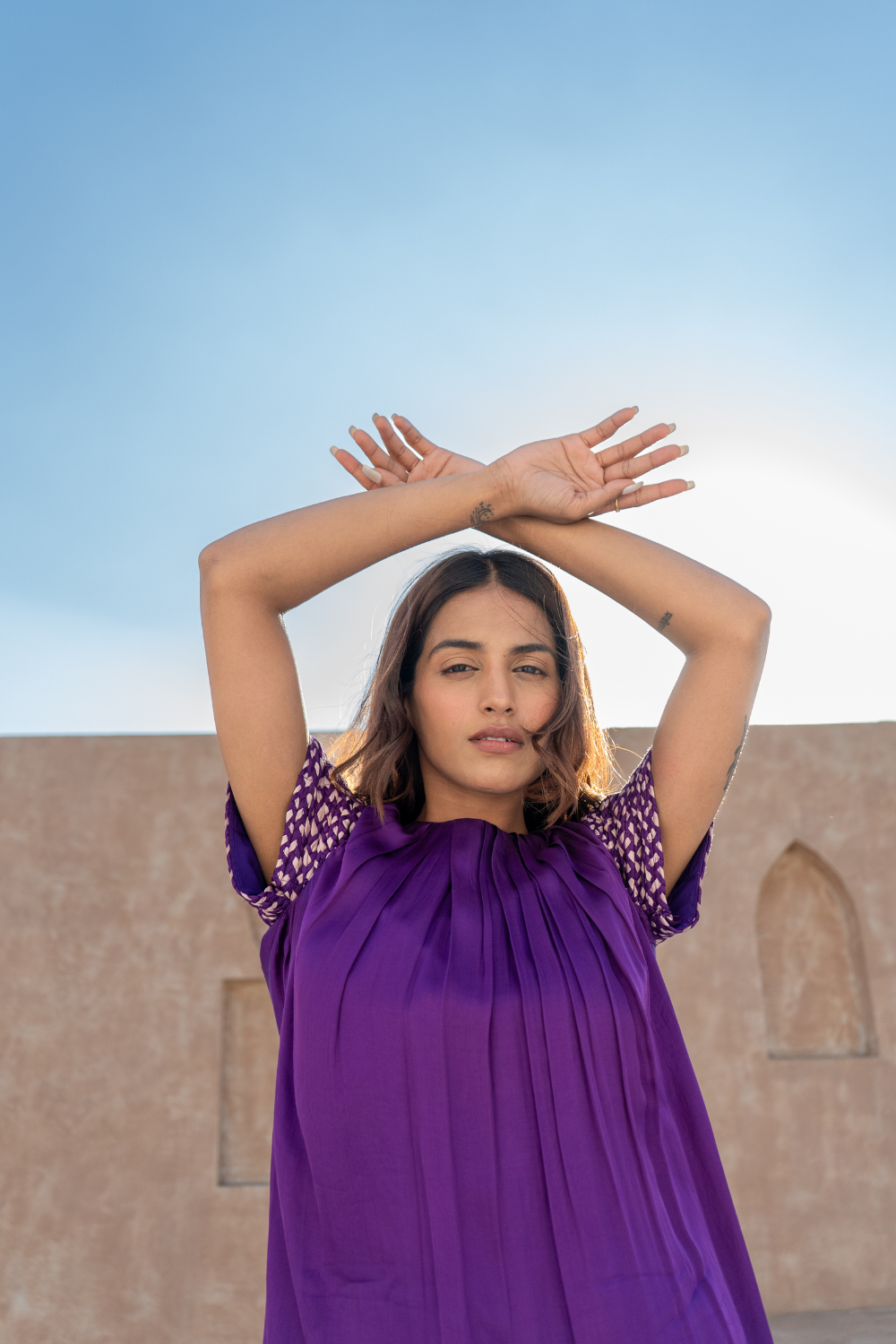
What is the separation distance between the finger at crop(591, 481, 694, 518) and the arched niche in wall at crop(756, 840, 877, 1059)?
6.54 m

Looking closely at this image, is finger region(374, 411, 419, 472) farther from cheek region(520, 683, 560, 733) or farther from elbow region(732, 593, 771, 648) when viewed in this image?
elbow region(732, 593, 771, 648)

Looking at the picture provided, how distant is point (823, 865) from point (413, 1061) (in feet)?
23.0

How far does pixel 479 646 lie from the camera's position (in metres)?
1.78

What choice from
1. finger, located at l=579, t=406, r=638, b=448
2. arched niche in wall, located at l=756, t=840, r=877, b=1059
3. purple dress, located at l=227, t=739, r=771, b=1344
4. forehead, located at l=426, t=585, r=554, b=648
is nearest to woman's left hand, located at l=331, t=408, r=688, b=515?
finger, located at l=579, t=406, r=638, b=448

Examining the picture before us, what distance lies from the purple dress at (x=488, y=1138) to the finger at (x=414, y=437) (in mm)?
763

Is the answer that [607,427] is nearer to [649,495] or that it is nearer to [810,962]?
[649,495]

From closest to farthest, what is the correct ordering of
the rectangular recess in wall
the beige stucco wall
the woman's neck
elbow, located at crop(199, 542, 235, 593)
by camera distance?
elbow, located at crop(199, 542, 235, 593) < the woman's neck < the beige stucco wall < the rectangular recess in wall

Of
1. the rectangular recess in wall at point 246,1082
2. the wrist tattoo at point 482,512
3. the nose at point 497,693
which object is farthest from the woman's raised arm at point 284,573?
the rectangular recess in wall at point 246,1082

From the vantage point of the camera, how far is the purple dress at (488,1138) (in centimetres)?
133

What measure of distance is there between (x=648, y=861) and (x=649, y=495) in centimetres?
59

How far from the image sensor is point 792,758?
25.6 ft

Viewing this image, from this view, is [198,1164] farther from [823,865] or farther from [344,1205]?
[344,1205]

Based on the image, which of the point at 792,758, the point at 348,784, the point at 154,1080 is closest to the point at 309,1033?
the point at 348,784

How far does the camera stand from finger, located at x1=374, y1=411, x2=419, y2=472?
1.92 m
